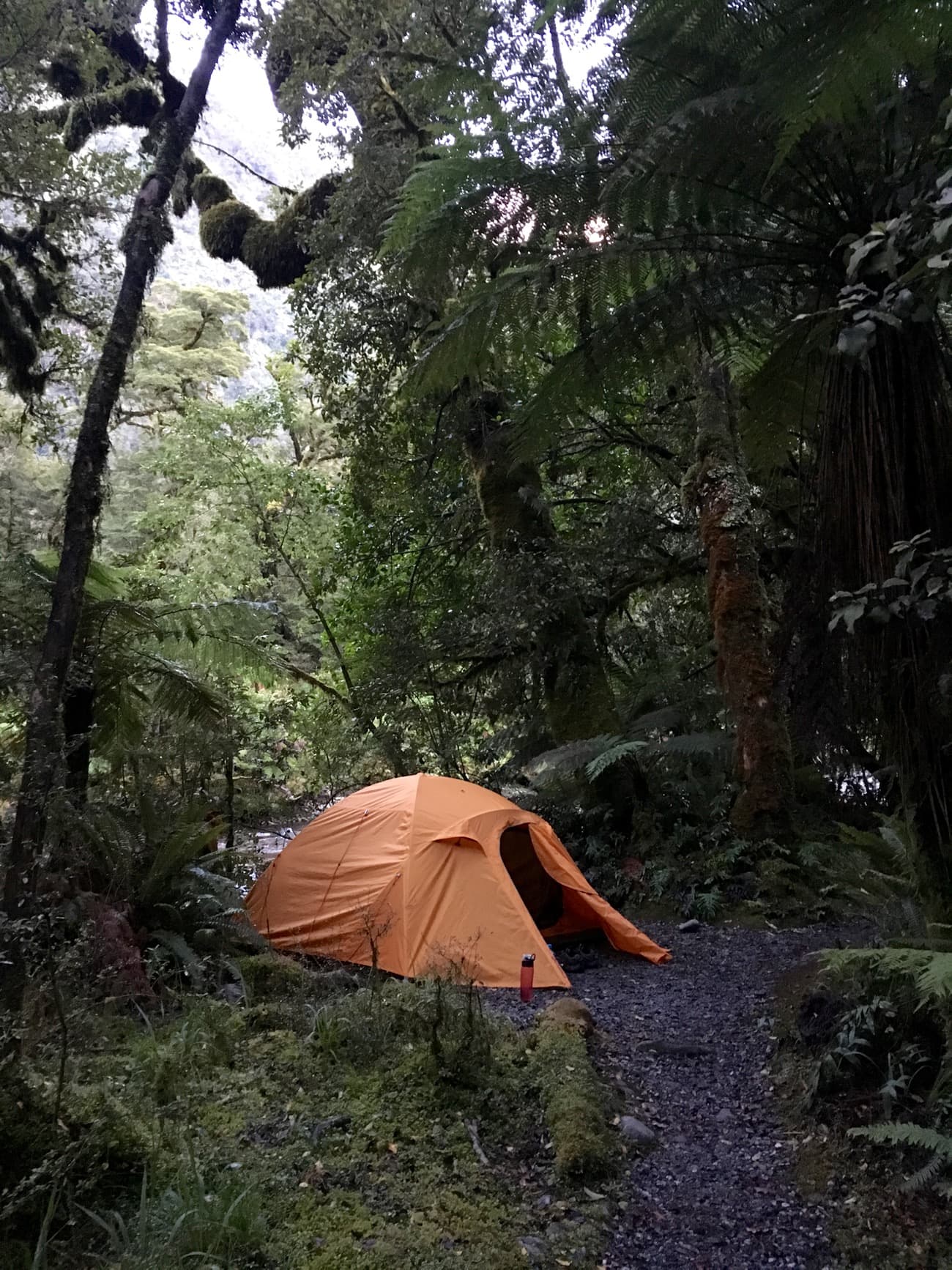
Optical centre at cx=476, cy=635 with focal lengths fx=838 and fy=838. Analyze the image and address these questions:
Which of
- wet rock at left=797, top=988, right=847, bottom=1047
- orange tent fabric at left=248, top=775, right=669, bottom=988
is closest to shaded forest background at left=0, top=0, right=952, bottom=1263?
wet rock at left=797, top=988, right=847, bottom=1047

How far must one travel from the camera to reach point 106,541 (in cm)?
1783

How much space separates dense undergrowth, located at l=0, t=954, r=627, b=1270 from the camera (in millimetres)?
2463

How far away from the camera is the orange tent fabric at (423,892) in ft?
19.1

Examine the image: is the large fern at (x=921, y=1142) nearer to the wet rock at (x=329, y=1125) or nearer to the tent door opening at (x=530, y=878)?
the wet rock at (x=329, y=1125)

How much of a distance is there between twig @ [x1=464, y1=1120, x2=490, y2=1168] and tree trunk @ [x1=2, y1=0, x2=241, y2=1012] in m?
1.89

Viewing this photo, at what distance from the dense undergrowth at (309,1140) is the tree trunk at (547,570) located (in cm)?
450

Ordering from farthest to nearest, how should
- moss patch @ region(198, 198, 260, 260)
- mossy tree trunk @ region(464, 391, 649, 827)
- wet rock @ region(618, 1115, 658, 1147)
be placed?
moss patch @ region(198, 198, 260, 260) < mossy tree trunk @ region(464, 391, 649, 827) < wet rock @ region(618, 1115, 658, 1147)

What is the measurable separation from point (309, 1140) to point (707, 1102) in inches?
73.9

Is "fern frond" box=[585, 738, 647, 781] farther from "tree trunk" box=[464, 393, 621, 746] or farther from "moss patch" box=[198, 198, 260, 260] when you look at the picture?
"moss patch" box=[198, 198, 260, 260]

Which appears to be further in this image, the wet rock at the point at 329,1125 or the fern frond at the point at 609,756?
the fern frond at the point at 609,756

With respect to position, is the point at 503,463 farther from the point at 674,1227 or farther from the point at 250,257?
the point at 674,1227

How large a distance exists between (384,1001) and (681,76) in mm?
4333

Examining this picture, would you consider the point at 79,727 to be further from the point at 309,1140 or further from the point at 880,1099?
the point at 880,1099

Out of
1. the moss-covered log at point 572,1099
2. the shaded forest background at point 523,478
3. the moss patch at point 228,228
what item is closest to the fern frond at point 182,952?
the shaded forest background at point 523,478
